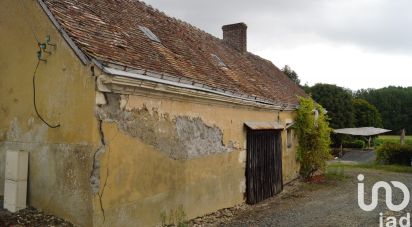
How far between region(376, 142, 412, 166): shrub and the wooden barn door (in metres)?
12.2

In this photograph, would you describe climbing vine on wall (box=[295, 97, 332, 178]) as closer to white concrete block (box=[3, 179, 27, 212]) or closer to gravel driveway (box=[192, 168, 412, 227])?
gravel driveway (box=[192, 168, 412, 227])

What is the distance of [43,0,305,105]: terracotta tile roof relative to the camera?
6.34 meters

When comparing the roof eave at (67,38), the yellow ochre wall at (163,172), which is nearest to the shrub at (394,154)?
the yellow ochre wall at (163,172)

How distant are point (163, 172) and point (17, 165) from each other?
2.65 meters

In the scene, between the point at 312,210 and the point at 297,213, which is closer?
the point at 297,213

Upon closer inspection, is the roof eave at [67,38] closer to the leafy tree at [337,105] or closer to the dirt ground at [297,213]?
the dirt ground at [297,213]

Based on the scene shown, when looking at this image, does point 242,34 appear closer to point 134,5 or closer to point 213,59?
point 213,59

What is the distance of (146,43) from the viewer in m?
8.19

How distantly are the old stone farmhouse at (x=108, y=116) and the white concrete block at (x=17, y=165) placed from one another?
0.38ft

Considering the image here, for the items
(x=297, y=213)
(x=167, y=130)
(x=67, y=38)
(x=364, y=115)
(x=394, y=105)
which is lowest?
(x=297, y=213)

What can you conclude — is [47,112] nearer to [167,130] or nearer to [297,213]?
[167,130]

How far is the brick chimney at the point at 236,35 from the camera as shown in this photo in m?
17.5

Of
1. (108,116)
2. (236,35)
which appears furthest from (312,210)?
(236,35)

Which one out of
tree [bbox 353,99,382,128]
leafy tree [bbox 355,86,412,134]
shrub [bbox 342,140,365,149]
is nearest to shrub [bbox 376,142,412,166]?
shrub [bbox 342,140,365,149]
